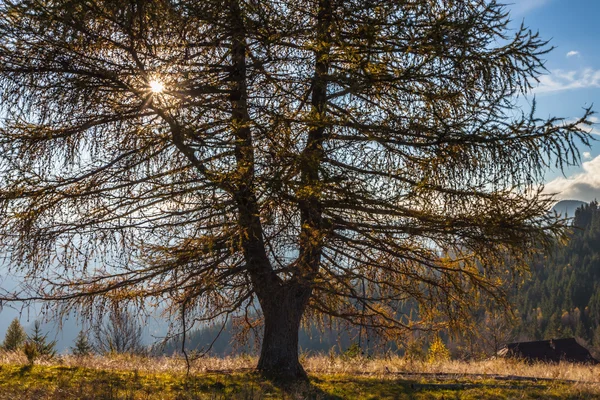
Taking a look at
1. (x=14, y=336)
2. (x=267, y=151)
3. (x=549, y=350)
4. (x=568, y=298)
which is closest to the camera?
(x=267, y=151)

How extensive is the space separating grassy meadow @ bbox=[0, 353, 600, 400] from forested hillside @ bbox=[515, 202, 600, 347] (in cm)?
8624

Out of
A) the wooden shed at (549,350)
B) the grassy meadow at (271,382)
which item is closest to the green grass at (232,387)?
the grassy meadow at (271,382)

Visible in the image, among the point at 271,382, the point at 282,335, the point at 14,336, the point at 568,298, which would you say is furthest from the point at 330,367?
the point at 568,298

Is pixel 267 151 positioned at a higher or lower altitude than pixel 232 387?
higher

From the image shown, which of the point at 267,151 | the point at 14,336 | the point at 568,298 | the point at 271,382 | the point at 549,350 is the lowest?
the point at 549,350

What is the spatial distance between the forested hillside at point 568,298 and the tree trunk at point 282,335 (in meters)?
89.2

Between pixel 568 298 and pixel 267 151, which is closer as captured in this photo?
pixel 267 151

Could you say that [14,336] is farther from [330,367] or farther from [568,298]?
[568,298]

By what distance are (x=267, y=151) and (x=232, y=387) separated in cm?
329

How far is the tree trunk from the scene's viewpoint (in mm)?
8328

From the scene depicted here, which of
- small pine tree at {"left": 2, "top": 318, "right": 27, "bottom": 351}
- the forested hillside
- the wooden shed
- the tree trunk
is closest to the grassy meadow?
the tree trunk

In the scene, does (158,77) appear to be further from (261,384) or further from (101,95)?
(261,384)

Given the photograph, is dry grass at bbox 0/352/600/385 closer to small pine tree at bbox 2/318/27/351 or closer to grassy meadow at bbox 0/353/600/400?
grassy meadow at bbox 0/353/600/400

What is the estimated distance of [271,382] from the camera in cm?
753
